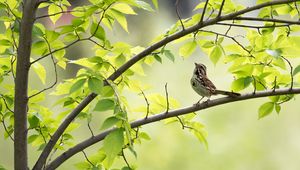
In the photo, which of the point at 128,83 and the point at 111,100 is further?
the point at 128,83

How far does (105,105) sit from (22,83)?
24cm

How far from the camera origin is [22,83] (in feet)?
3.06

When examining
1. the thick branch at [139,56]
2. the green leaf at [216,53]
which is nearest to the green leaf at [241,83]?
the green leaf at [216,53]

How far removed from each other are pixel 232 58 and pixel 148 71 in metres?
0.91

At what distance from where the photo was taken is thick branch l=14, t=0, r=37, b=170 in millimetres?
892

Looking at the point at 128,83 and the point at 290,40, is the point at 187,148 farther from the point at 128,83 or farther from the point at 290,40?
the point at 290,40

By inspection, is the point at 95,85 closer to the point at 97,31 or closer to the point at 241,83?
the point at 97,31

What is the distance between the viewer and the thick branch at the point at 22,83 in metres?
0.89

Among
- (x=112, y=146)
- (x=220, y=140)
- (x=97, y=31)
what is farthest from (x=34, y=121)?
(x=220, y=140)

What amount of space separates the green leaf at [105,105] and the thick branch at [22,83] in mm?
222

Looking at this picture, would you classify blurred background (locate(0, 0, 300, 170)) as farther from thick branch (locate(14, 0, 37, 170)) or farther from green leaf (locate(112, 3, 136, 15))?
Result: green leaf (locate(112, 3, 136, 15))

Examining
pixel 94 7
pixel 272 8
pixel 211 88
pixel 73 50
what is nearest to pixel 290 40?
pixel 272 8

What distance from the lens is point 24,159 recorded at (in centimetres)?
99

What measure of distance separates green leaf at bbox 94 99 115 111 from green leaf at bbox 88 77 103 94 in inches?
2.3
